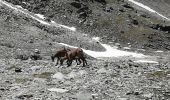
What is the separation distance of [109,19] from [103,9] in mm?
5182

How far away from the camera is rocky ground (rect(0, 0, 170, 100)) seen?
19.9 metres

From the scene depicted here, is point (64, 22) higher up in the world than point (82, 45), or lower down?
higher up

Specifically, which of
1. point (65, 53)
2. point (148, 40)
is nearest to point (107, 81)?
point (65, 53)

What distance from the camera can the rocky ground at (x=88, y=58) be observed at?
65.2 ft

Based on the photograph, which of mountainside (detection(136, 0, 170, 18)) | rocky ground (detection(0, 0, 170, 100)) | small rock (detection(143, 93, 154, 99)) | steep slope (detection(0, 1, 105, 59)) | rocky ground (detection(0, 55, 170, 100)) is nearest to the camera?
small rock (detection(143, 93, 154, 99))

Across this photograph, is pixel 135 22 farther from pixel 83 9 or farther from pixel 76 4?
pixel 76 4

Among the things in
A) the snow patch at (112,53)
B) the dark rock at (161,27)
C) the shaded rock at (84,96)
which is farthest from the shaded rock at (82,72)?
the dark rock at (161,27)

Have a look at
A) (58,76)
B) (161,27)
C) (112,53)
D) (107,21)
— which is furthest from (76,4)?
(58,76)

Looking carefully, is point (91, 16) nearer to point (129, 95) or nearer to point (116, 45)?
point (116, 45)

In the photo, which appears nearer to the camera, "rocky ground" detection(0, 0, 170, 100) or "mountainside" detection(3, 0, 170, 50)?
"rocky ground" detection(0, 0, 170, 100)

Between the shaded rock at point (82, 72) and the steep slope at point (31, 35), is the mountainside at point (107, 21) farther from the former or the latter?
the shaded rock at point (82, 72)

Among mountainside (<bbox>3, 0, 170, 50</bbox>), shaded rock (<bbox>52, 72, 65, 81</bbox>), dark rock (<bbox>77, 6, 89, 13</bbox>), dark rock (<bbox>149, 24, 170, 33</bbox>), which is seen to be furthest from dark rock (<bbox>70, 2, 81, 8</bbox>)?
shaded rock (<bbox>52, 72, 65, 81</bbox>)

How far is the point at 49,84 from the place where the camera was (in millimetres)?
21766

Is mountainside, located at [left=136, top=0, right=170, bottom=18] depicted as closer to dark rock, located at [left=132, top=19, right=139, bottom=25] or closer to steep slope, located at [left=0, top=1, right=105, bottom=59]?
dark rock, located at [left=132, top=19, right=139, bottom=25]
